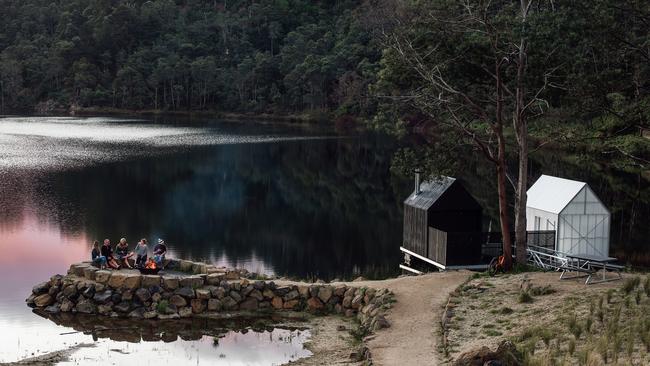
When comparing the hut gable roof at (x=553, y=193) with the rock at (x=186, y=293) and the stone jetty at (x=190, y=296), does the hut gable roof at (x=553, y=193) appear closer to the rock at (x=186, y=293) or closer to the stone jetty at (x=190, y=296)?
the stone jetty at (x=190, y=296)

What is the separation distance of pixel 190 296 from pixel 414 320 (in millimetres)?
6452

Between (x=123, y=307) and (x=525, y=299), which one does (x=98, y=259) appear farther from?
(x=525, y=299)

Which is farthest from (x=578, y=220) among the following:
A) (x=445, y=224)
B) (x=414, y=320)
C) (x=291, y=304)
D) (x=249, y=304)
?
(x=249, y=304)

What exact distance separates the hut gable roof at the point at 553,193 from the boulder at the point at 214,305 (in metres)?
11.7

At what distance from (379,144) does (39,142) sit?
104ft

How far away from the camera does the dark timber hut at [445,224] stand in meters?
26.5

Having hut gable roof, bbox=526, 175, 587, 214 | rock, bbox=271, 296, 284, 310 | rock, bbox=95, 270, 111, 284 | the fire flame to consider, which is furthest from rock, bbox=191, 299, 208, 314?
hut gable roof, bbox=526, 175, 587, 214

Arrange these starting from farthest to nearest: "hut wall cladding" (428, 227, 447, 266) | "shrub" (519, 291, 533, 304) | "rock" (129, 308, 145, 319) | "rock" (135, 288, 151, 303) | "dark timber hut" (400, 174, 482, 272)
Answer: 1. "hut wall cladding" (428, 227, 447, 266)
2. "dark timber hut" (400, 174, 482, 272)
3. "rock" (135, 288, 151, 303)
4. "rock" (129, 308, 145, 319)
5. "shrub" (519, 291, 533, 304)

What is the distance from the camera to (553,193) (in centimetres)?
2870

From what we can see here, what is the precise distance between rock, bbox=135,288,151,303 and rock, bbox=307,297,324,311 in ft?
14.1

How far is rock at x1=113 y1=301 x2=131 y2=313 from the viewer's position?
22.3 m

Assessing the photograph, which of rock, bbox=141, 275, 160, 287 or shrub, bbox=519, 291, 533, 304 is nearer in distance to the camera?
shrub, bbox=519, 291, 533, 304

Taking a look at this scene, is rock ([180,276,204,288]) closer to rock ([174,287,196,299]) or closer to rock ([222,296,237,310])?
rock ([174,287,196,299])

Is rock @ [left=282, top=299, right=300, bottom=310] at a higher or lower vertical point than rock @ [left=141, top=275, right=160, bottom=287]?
lower
